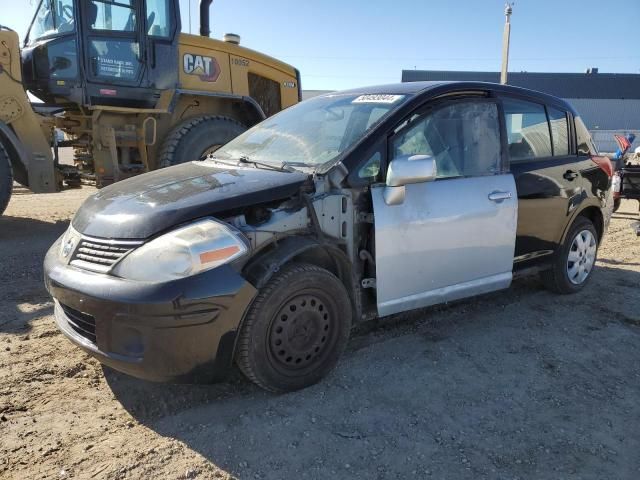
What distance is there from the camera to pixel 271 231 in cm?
287

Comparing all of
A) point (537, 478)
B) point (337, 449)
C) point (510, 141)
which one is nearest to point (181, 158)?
point (510, 141)

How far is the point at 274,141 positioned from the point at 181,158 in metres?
3.88

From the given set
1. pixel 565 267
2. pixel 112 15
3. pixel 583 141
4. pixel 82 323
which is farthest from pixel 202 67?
pixel 82 323

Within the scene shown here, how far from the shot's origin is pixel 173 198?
2.85 m

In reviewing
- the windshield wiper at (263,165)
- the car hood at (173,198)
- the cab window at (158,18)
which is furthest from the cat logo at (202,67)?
the car hood at (173,198)

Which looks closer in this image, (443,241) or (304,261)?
(304,261)

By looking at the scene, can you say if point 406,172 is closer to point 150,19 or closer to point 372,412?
point 372,412

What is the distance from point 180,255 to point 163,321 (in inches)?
12.6

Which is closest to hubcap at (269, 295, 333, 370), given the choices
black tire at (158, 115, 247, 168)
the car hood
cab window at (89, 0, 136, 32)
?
the car hood

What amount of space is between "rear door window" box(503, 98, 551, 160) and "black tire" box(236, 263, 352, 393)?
6.66ft

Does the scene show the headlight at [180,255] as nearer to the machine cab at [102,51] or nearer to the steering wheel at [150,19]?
the machine cab at [102,51]

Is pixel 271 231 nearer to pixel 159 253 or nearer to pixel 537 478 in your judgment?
pixel 159 253

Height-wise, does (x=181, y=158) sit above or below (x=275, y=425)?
above

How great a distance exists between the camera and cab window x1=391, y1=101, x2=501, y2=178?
3471mm
